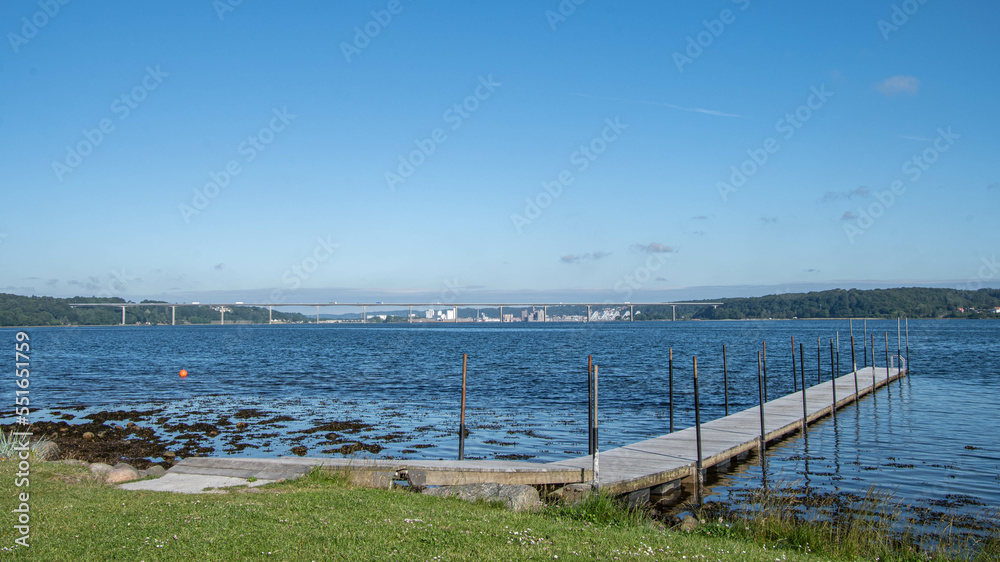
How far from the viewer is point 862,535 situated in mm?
10711

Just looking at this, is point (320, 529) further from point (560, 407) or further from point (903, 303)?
point (903, 303)

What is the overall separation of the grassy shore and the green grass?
0.5 inches

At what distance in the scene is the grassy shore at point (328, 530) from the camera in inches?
285

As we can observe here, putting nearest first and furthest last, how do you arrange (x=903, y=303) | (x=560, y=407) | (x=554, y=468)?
(x=554, y=468) → (x=560, y=407) → (x=903, y=303)

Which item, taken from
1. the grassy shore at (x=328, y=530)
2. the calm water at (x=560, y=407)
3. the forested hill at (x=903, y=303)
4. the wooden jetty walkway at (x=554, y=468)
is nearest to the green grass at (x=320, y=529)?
the grassy shore at (x=328, y=530)

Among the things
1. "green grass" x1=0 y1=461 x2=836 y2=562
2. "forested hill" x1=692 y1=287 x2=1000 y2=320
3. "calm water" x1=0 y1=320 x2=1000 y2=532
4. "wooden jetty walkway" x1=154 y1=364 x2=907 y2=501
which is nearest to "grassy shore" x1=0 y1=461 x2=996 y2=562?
"green grass" x1=0 y1=461 x2=836 y2=562

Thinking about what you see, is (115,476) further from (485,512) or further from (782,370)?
(782,370)

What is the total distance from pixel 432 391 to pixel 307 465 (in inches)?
853

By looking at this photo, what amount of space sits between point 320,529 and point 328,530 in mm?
108

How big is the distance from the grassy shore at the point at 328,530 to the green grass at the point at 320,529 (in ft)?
0.04

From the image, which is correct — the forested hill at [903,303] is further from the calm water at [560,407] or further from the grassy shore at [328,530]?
the grassy shore at [328,530]

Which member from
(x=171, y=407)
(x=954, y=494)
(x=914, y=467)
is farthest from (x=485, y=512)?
(x=171, y=407)

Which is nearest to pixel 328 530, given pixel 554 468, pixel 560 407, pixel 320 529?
pixel 320 529

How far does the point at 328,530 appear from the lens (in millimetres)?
8078
